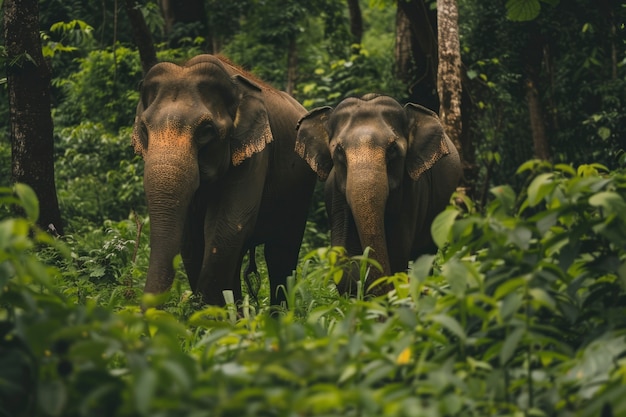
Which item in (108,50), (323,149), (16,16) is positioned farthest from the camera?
(108,50)

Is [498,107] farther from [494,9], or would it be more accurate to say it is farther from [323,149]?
[323,149]

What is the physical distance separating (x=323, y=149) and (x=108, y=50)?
24.8 feet

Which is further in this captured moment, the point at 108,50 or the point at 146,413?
the point at 108,50

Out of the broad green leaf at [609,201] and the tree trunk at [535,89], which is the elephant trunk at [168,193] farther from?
the tree trunk at [535,89]

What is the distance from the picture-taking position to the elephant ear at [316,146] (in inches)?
313

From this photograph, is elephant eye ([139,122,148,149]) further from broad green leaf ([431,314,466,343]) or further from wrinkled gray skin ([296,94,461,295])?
broad green leaf ([431,314,466,343])

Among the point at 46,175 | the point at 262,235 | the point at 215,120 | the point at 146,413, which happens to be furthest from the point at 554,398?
the point at 46,175

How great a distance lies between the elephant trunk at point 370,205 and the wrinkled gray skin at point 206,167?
835 millimetres

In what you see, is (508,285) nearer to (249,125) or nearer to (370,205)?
(370,205)

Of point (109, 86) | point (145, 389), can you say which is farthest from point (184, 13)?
point (145, 389)

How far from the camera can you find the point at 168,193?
686 cm

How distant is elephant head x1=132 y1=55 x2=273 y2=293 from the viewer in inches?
269

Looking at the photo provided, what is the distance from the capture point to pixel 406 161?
787 cm

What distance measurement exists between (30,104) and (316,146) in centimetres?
232
